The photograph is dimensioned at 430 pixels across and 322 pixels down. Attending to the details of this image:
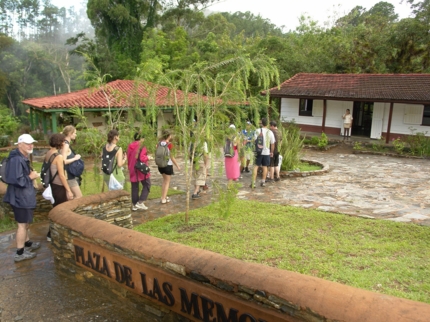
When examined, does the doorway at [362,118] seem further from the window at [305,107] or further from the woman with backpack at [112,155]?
the woman with backpack at [112,155]

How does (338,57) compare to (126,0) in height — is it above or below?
below

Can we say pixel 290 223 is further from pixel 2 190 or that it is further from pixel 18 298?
pixel 2 190

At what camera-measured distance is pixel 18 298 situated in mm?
4496

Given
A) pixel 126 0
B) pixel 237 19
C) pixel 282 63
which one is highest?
pixel 237 19

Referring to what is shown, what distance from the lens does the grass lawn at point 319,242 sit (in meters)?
4.64

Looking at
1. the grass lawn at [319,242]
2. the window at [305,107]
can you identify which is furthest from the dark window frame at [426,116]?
the grass lawn at [319,242]

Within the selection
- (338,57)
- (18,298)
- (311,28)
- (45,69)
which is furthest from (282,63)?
(45,69)

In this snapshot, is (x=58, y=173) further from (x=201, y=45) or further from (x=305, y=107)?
(x=201, y=45)

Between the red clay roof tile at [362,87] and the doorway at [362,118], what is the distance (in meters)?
1.72

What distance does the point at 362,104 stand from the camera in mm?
22312

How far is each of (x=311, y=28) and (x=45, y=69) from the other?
3780 centimetres

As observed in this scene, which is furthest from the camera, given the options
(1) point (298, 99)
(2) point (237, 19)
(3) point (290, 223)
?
(2) point (237, 19)

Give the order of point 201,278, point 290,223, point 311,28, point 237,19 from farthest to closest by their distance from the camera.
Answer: point 237,19
point 311,28
point 290,223
point 201,278

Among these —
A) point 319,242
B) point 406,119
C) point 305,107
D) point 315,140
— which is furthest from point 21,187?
point 305,107
